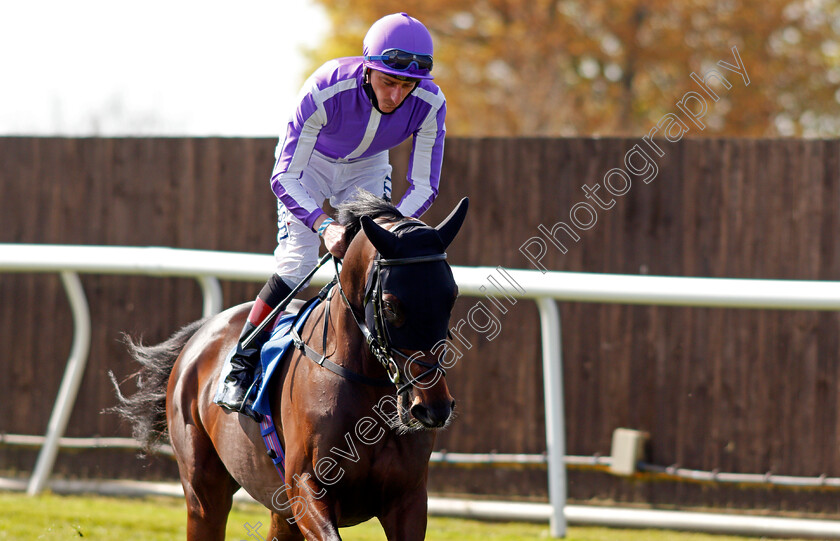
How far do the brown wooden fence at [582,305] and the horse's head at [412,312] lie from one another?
317 cm

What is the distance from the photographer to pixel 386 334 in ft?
8.75

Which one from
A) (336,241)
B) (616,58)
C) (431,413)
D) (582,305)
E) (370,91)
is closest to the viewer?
(431,413)

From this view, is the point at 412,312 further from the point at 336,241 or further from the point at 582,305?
the point at 582,305

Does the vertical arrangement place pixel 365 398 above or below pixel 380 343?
below

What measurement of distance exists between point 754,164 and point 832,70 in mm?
12872

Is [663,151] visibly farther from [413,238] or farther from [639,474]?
[413,238]

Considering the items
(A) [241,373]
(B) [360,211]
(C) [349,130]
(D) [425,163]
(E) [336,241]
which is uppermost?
(C) [349,130]

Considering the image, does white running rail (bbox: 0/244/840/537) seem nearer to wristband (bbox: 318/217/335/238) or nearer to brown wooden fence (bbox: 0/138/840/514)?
brown wooden fence (bbox: 0/138/840/514)

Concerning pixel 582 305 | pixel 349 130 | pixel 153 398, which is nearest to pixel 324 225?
pixel 349 130

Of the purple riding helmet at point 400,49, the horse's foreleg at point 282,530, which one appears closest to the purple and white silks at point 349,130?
the purple riding helmet at point 400,49

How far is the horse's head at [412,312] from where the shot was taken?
2.54 metres

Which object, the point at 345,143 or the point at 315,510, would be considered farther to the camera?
the point at 345,143

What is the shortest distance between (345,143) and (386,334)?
114 cm

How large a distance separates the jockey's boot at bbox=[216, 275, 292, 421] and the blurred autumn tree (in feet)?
43.8
